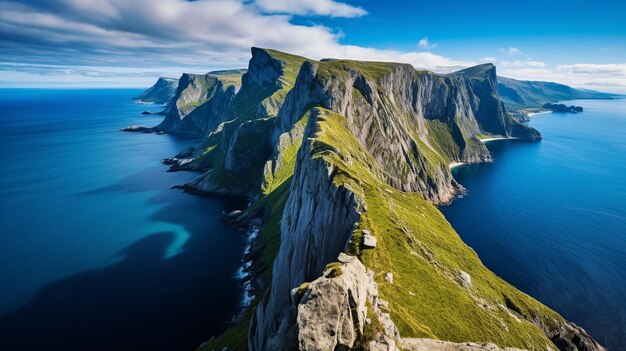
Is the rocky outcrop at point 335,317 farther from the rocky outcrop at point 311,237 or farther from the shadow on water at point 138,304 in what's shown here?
the shadow on water at point 138,304

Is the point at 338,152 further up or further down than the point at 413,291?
further up

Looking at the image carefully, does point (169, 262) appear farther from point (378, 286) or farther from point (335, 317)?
point (335, 317)

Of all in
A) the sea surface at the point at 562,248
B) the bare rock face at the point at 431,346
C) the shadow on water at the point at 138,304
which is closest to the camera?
the bare rock face at the point at 431,346

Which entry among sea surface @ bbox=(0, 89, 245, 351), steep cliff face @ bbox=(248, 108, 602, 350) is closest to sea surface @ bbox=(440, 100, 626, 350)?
steep cliff face @ bbox=(248, 108, 602, 350)

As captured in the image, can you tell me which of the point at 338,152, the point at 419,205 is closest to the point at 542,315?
the point at 419,205

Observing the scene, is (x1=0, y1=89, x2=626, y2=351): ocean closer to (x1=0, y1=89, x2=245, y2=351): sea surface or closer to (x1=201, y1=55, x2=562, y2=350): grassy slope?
(x1=0, y1=89, x2=245, y2=351): sea surface

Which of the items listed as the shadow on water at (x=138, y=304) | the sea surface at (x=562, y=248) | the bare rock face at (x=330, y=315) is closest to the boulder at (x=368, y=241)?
the bare rock face at (x=330, y=315)

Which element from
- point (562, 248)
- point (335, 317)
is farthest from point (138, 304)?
point (562, 248)

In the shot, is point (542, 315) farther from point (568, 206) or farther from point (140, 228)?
point (140, 228)
